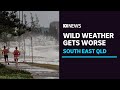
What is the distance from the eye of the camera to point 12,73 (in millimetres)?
22062

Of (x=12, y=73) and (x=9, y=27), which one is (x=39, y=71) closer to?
(x=12, y=73)

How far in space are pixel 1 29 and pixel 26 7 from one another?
3.63 m

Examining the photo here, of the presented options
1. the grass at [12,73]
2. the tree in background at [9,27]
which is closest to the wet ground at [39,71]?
the grass at [12,73]

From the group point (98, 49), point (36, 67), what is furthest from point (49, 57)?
point (98, 49)

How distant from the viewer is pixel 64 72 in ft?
67.6

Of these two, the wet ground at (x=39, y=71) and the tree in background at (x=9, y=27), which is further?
the tree in background at (x=9, y=27)

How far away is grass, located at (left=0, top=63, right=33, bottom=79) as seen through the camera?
21045 mm

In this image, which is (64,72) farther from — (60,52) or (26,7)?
(26,7)

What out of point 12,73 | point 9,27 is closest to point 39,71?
point 12,73

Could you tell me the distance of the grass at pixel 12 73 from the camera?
69.0 ft

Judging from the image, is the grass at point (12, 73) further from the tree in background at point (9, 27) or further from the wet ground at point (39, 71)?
the tree in background at point (9, 27)

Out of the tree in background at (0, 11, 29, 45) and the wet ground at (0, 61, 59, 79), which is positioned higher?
the tree in background at (0, 11, 29, 45)

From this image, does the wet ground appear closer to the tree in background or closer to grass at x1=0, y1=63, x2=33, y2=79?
grass at x1=0, y1=63, x2=33, y2=79

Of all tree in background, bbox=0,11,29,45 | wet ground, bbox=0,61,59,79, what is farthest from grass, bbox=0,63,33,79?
tree in background, bbox=0,11,29,45
